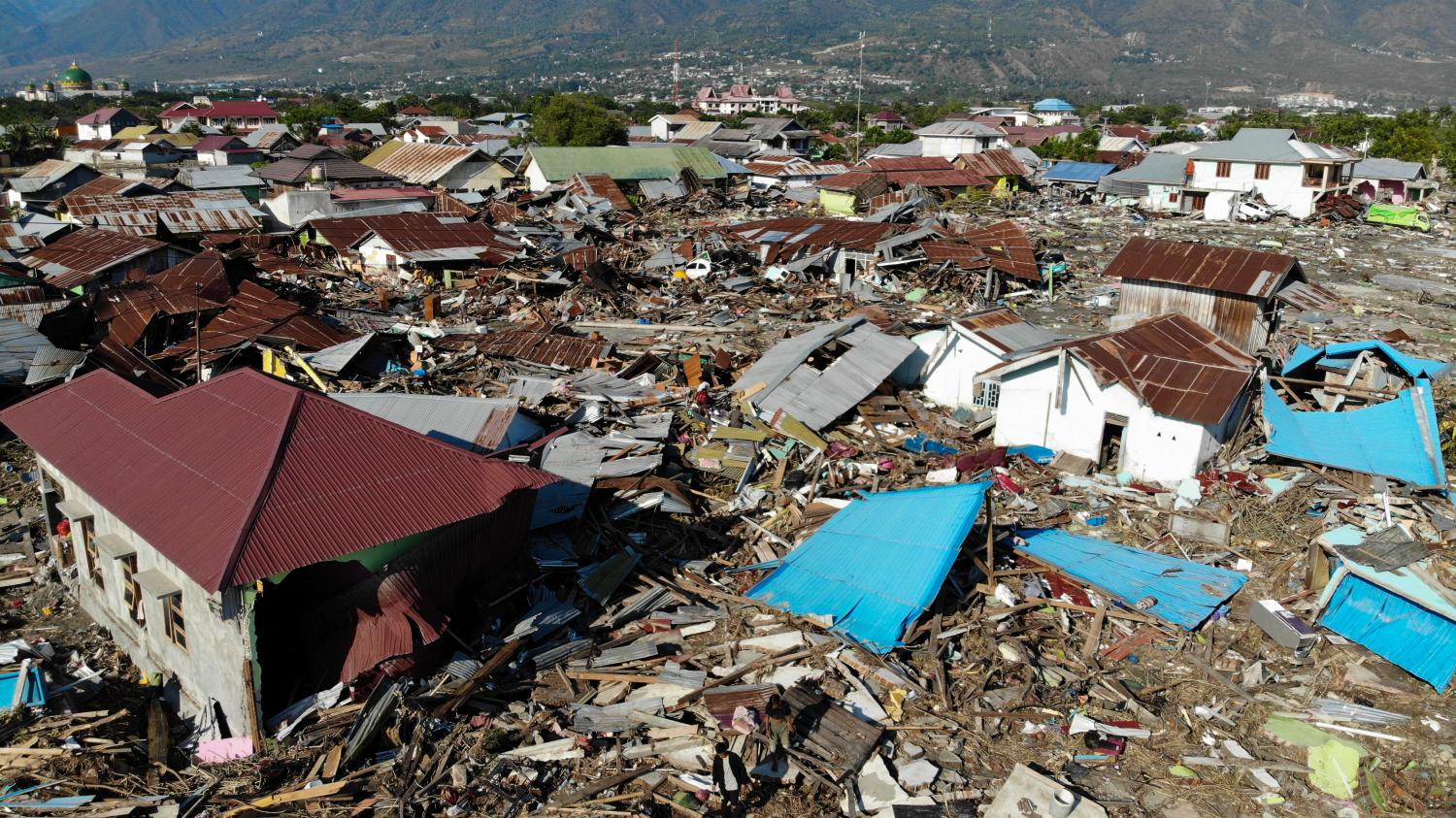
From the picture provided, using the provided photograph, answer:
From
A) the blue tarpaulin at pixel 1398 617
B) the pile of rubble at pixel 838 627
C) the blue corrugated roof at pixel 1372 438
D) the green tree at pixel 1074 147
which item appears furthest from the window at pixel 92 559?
the green tree at pixel 1074 147

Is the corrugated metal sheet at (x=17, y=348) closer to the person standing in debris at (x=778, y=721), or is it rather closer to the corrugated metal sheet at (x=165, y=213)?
the corrugated metal sheet at (x=165, y=213)

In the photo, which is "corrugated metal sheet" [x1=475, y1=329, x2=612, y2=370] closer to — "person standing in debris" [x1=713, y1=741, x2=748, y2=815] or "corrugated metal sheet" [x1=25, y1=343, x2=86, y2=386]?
"corrugated metal sheet" [x1=25, y1=343, x2=86, y2=386]

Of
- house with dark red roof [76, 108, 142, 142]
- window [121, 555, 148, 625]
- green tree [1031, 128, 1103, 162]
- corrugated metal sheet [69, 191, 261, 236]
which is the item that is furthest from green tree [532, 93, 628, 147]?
window [121, 555, 148, 625]

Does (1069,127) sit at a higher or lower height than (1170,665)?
lower

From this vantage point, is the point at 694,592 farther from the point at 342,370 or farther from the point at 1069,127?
the point at 1069,127

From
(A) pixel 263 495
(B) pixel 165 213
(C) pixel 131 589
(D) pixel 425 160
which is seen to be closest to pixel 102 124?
(D) pixel 425 160

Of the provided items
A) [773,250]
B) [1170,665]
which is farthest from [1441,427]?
[773,250]
